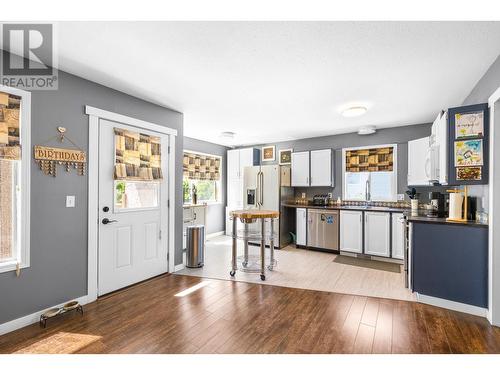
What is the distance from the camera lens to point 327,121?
4352mm

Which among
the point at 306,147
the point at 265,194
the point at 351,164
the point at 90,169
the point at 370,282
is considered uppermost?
the point at 306,147

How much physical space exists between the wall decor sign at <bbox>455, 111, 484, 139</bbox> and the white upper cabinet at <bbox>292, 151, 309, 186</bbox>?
120 inches

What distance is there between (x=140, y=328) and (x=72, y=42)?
2.55 m

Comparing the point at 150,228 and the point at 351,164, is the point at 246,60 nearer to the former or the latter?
the point at 150,228

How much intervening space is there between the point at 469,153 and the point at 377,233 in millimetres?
2204

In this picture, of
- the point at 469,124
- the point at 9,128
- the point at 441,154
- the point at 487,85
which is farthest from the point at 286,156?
the point at 9,128

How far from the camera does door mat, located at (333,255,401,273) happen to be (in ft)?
12.9

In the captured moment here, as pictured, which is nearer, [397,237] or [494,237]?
[494,237]

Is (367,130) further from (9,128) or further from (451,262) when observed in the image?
(9,128)

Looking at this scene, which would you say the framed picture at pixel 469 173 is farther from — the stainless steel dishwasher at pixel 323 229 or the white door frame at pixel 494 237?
the stainless steel dishwasher at pixel 323 229

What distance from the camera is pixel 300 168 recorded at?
5.54 meters

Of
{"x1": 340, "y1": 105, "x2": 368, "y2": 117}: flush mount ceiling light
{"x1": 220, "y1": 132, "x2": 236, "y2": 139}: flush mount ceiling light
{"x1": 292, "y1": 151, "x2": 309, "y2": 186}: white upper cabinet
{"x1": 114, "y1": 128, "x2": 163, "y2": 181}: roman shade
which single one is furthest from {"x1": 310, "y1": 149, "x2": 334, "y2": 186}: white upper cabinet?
{"x1": 114, "y1": 128, "x2": 163, "y2": 181}: roman shade

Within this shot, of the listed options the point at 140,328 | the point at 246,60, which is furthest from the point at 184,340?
the point at 246,60

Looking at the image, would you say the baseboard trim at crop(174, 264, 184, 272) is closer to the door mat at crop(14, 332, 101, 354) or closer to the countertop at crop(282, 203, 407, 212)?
the door mat at crop(14, 332, 101, 354)
